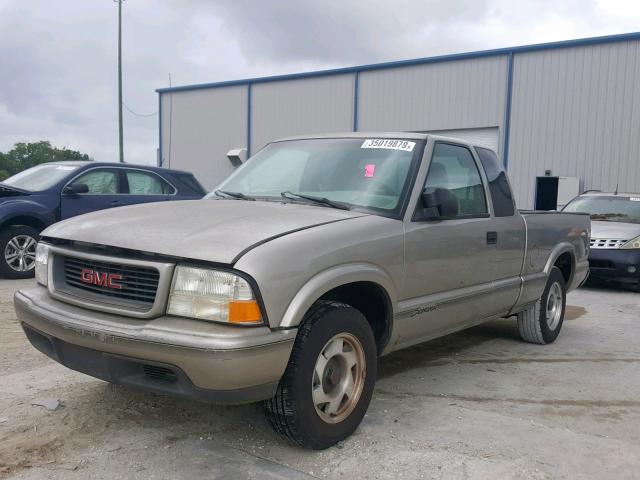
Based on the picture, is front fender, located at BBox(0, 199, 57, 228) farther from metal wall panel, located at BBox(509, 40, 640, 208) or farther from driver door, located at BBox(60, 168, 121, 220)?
metal wall panel, located at BBox(509, 40, 640, 208)

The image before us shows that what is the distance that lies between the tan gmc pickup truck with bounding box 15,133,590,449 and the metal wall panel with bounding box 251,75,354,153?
17243 millimetres

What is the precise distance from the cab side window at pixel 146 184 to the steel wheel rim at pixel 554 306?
5.86 metres

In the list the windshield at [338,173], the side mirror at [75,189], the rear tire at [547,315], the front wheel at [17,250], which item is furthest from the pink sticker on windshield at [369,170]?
the front wheel at [17,250]

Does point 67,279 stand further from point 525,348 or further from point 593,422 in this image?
point 525,348

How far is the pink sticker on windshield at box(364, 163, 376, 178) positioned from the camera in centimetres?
375

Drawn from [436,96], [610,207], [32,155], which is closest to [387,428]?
[610,207]

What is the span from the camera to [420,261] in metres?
3.60

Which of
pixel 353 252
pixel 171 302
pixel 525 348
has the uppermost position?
pixel 353 252

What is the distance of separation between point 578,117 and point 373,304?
50.3 feet

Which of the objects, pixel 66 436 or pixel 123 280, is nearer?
pixel 123 280

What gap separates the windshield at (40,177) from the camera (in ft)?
27.2

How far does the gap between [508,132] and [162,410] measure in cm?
1622

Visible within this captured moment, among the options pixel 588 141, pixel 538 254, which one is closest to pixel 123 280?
pixel 538 254

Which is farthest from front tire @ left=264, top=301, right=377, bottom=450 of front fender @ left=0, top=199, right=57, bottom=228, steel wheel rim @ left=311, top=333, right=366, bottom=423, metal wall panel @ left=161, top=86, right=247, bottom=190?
metal wall panel @ left=161, top=86, right=247, bottom=190
